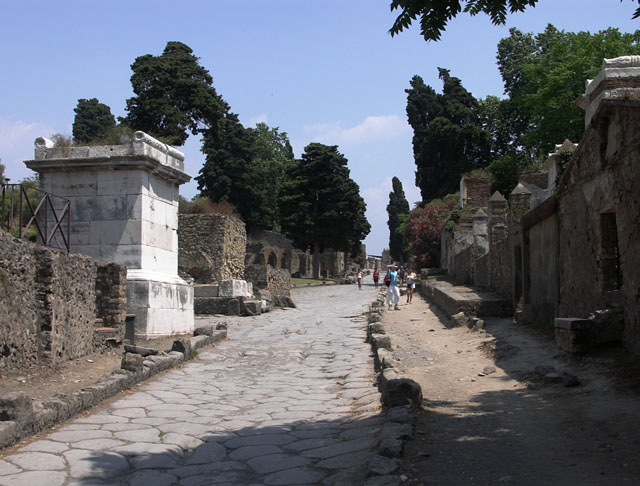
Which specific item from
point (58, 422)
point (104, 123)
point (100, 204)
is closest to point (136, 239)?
point (100, 204)

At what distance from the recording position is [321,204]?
4962 cm

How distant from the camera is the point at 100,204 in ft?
38.1

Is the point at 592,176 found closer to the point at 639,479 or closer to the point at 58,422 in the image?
the point at 639,479

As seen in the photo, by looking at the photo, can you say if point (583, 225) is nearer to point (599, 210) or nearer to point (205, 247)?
point (599, 210)

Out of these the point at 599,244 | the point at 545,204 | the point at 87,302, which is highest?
the point at 545,204

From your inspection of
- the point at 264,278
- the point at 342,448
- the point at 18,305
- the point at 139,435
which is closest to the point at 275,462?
the point at 342,448

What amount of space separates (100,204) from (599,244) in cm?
837

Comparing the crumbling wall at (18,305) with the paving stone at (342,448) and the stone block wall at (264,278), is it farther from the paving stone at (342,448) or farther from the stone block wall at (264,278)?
the stone block wall at (264,278)

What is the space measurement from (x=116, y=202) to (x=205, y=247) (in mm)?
14973

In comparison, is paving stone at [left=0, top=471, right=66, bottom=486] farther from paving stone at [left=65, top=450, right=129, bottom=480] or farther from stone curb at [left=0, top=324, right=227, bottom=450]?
stone curb at [left=0, top=324, right=227, bottom=450]

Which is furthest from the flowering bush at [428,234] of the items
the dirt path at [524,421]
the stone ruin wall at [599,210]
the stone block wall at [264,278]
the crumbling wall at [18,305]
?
the crumbling wall at [18,305]

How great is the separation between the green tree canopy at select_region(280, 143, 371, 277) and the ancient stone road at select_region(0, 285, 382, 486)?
37.6m

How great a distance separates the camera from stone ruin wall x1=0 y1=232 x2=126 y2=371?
7.20 m

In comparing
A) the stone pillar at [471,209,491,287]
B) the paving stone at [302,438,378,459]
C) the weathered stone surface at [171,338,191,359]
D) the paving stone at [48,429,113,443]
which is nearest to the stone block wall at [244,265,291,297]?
the stone pillar at [471,209,491,287]
